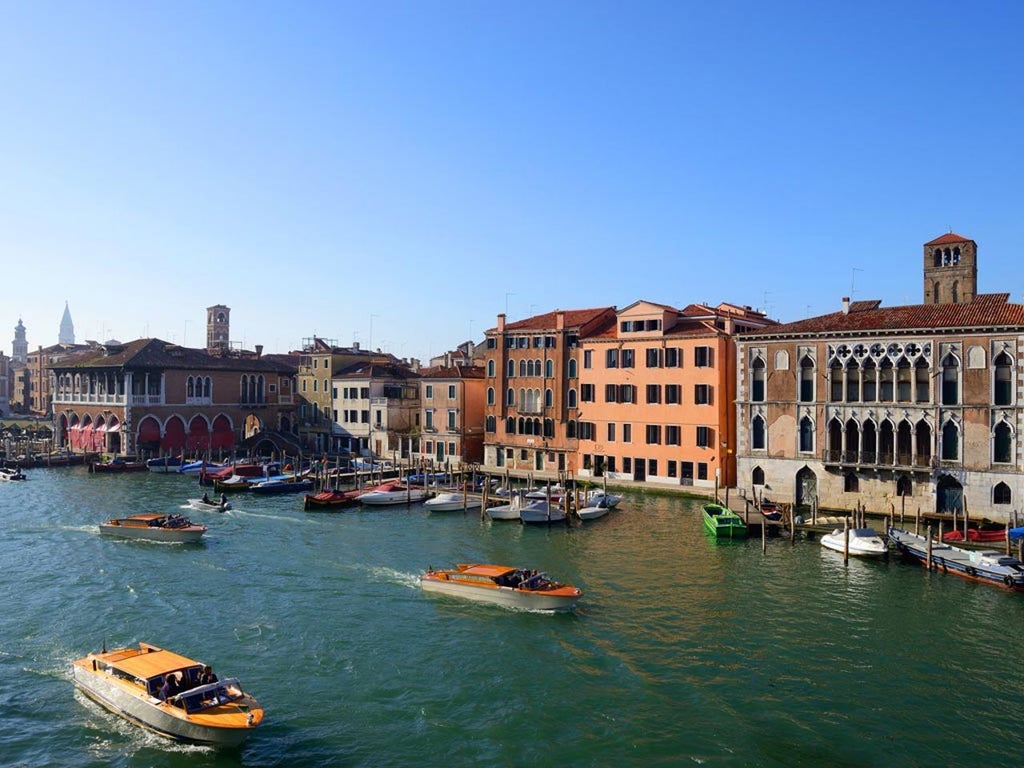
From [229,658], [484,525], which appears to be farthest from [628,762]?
[484,525]

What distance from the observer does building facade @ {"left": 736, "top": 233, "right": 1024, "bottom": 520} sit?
109 ft

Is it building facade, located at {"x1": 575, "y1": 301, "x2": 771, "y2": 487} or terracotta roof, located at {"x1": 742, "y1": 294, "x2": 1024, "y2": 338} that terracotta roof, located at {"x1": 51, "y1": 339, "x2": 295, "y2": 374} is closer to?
building facade, located at {"x1": 575, "y1": 301, "x2": 771, "y2": 487}

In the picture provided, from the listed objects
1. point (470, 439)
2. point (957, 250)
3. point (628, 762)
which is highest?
point (957, 250)

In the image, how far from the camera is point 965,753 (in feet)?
50.0

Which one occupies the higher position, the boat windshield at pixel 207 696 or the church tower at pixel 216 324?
the church tower at pixel 216 324

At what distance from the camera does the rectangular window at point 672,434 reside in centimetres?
4444

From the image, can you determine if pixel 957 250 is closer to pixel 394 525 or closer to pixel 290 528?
pixel 394 525

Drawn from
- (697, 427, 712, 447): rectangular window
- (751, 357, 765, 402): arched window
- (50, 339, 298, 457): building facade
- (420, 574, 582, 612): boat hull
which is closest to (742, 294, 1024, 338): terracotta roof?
(751, 357, 765, 402): arched window

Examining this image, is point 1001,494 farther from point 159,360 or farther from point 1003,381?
point 159,360

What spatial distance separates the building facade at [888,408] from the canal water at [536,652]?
6.53 m

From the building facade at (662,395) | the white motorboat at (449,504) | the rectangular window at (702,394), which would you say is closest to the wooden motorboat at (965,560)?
the building facade at (662,395)

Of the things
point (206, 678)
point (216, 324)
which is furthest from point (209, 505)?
point (216, 324)

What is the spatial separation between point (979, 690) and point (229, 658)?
1691cm

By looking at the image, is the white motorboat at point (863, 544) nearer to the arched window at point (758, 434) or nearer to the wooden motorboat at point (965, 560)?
the wooden motorboat at point (965, 560)
